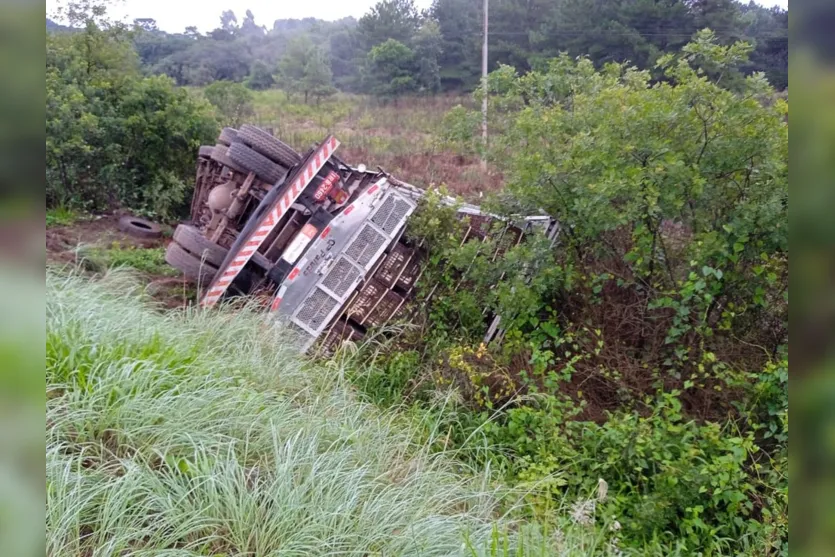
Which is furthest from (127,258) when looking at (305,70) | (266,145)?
(305,70)

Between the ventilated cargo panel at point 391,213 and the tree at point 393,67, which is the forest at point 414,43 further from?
the ventilated cargo panel at point 391,213

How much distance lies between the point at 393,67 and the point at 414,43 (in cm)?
160

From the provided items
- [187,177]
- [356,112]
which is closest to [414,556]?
[187,177]

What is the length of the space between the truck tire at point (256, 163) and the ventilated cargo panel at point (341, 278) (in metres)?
1.66

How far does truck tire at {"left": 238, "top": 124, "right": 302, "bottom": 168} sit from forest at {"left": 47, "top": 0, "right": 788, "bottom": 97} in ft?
24.5

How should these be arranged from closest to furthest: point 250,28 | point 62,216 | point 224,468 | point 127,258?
1. point 224,468
2. point 127,258
3. point 62,216
4. point 250,28

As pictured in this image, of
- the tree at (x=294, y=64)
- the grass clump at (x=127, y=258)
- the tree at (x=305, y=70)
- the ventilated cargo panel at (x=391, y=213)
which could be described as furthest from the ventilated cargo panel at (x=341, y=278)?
the tree at (x=294, y=64)

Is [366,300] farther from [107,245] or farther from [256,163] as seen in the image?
[107,245]

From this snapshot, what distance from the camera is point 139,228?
9719 millimetres
